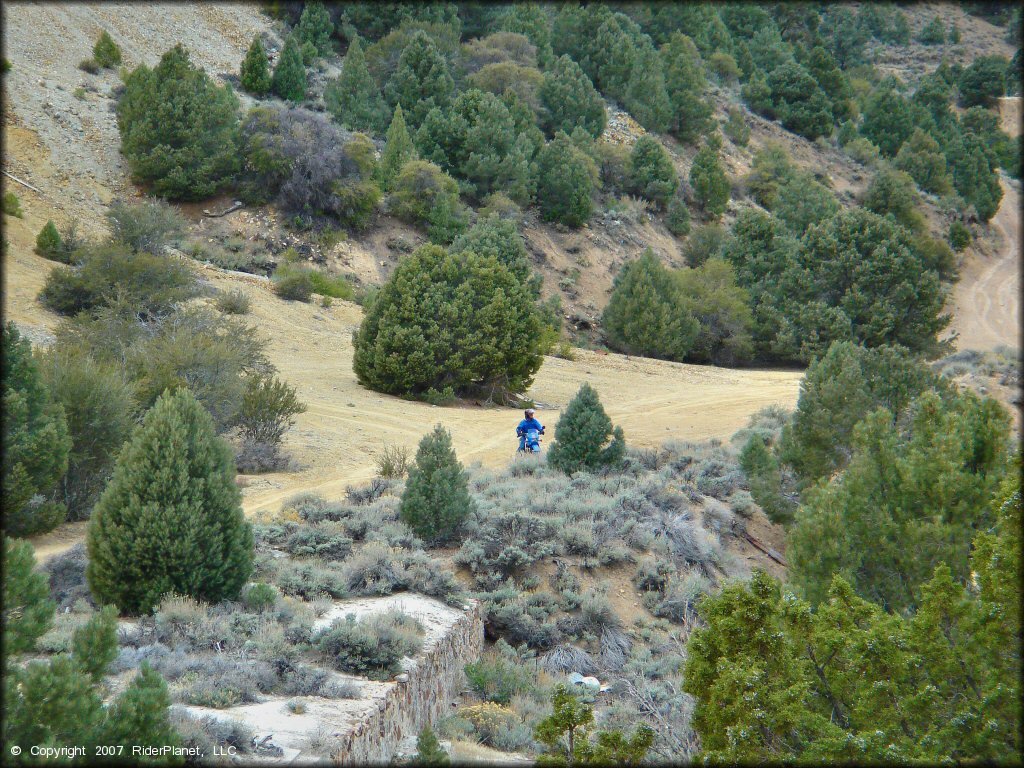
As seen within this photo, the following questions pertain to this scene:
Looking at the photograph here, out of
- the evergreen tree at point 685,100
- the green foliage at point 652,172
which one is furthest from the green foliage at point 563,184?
the evergreen tree at point 685,100

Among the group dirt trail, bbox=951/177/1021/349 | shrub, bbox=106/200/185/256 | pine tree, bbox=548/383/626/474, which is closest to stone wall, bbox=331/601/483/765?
pine tree, bbox=548/383/626/474

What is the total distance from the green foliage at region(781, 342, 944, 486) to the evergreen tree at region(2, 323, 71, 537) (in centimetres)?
1090

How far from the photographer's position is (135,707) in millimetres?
5059

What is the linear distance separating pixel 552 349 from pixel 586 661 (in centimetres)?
2033

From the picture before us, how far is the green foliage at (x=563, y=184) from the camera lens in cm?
4262

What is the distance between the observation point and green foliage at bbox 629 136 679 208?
48.1 meters

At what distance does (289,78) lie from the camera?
4406 centimetres

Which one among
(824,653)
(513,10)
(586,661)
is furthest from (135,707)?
(513,10)

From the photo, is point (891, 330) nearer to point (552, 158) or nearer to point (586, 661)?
point (552, 158)

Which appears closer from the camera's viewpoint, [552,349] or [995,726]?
[995,726]

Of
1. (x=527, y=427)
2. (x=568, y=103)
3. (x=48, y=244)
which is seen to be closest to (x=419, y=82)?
(x=568, y=103)

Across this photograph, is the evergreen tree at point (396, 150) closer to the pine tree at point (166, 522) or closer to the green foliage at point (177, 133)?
the green foliage at point (177, 133)

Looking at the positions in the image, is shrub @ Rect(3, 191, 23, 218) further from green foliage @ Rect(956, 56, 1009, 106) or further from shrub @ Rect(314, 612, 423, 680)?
green foliage @ Rect(956, 56, 1009, 106)

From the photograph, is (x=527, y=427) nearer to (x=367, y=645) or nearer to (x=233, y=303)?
(x=367, y=645)
